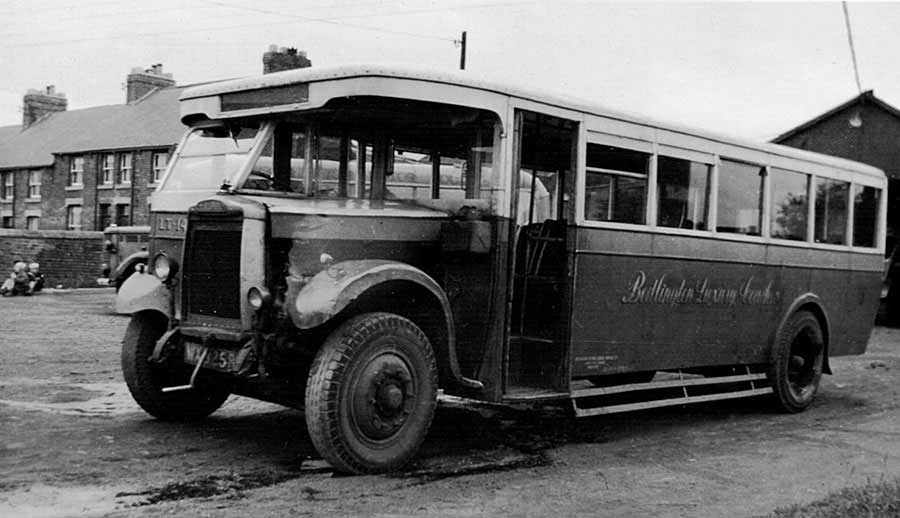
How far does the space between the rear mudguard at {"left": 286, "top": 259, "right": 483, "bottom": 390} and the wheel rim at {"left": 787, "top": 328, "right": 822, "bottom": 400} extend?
4925mm

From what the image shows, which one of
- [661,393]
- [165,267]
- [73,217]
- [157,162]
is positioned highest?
[157,162]

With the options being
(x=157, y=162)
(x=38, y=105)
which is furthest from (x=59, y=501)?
(x=38, y=105)

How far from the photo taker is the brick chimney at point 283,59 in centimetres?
2541

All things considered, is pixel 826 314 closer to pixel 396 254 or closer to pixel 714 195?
pixel 714 195

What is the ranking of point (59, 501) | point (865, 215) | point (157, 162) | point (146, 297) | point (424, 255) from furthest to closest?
point (157, 162)
point (865, 215)
point (146, 297)
point (424, 255)
point (59, 501)

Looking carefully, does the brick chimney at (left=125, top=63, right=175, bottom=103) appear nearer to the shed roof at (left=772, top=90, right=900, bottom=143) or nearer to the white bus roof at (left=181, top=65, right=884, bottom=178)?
the shed roof at (left=772, top=90, right=900, bottom=143)

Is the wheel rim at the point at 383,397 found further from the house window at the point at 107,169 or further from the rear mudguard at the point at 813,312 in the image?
the house window at the point at 107,169

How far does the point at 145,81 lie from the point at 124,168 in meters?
6.21

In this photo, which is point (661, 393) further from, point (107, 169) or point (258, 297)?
point (107, 169)

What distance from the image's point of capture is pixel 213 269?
6.31 meters

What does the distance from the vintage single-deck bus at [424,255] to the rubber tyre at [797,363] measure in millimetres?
272

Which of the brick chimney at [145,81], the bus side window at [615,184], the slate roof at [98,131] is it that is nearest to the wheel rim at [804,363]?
the bus side window at [615,184]

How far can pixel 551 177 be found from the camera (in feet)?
27.5

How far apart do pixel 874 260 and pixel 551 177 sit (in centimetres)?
443
